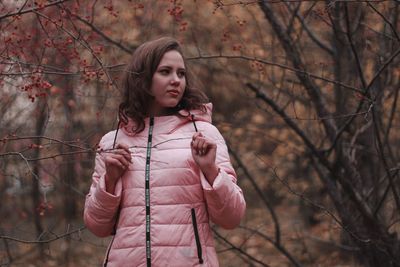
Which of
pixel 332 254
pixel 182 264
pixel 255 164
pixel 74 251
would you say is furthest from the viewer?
pixel 255 164

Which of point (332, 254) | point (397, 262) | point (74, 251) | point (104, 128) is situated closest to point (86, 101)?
point (104, 128)

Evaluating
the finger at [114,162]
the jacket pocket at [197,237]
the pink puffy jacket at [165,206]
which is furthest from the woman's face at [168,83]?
the jacket pocket at [197,237]

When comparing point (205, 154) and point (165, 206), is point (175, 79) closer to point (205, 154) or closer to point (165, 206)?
point (205, 154)

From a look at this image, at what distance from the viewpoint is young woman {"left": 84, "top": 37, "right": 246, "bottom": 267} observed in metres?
3.11

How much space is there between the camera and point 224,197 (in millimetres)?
3117

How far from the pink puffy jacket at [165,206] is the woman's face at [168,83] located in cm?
15

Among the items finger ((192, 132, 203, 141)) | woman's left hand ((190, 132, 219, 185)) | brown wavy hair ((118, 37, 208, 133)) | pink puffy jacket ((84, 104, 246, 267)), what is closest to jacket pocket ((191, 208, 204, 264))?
pink puffy jacket ((84, 104, 246, 267))

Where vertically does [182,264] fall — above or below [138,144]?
below

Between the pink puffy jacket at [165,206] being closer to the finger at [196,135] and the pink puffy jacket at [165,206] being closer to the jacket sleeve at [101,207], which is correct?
the jacket sleeve at [101,207]

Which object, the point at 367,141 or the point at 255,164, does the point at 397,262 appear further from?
the point at 255,164

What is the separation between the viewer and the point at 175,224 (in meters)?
3.12

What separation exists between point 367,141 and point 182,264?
330cm

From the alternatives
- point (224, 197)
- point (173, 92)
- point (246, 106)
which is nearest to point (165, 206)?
point (224, 197)

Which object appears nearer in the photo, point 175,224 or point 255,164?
point 175,224
